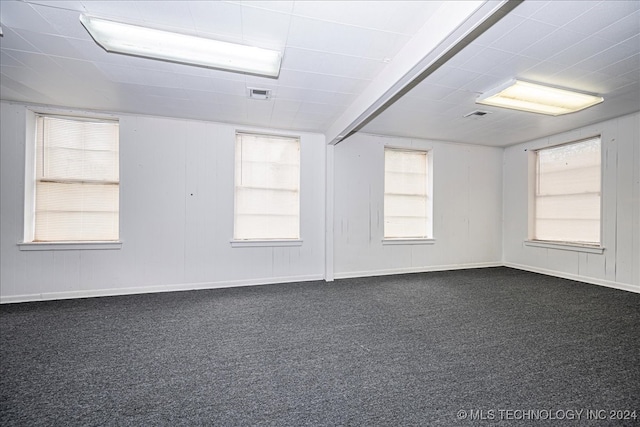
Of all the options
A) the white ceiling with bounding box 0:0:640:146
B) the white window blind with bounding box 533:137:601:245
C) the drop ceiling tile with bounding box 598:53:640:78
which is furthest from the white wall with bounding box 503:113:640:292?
the drop ceiling tile with bounding box 598:53:640:78

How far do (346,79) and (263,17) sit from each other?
3.64ft

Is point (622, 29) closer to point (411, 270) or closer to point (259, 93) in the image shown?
point (259, 93)

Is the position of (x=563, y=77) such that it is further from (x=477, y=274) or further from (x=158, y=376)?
(x=158, y=376)

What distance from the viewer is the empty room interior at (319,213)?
6.02 ft

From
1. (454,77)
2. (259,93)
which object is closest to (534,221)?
(454,77)

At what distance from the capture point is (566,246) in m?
4.88

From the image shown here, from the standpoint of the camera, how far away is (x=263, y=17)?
2.01 metres

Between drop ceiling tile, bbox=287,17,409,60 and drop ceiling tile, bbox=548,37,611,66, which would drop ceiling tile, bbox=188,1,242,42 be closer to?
drop ceiling tile, bbox=287,17,409,60

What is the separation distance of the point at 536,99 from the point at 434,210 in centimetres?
252

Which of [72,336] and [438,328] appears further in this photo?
[438,328]

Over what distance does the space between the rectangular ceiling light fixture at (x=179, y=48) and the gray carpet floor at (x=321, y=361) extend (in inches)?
97.0

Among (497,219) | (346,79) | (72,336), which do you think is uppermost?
(346,79)

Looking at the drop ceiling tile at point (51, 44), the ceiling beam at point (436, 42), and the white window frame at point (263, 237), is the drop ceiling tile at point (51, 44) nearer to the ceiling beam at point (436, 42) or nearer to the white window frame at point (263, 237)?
the white window frame at point (263, 237)

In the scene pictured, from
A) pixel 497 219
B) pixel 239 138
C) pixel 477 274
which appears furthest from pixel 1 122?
pixel 497 219
